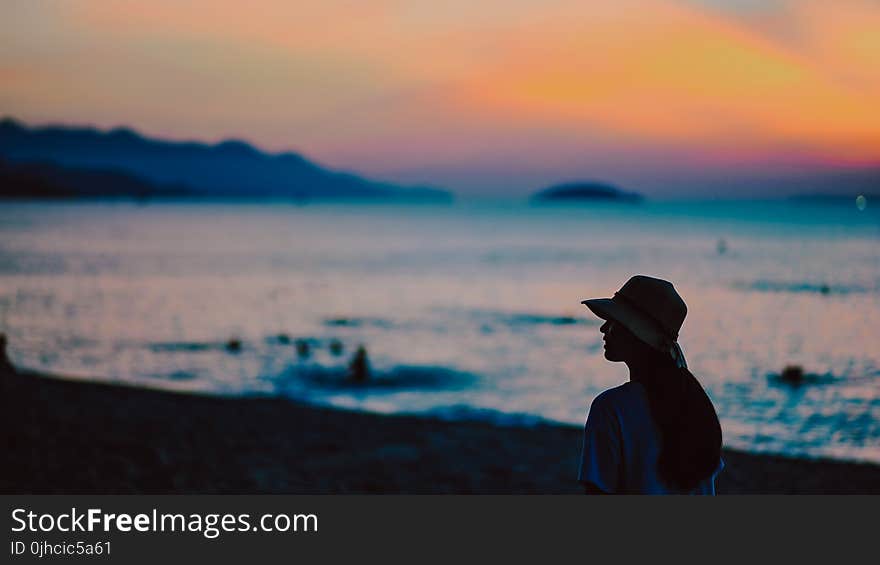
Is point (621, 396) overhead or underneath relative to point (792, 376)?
overhead

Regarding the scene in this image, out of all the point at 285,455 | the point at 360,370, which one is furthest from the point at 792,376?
Answer: the point at 285,455

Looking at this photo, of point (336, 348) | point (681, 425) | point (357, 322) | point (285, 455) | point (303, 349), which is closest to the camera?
point (681, 425)

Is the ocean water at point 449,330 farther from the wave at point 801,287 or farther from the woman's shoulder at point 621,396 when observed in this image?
the woman's shoulder at point 621,396

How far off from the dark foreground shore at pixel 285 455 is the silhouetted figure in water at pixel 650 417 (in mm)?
7037

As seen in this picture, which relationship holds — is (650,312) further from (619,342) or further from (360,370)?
(360,370)

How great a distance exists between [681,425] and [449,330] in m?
30.2

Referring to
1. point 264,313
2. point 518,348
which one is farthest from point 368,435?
point 264,313

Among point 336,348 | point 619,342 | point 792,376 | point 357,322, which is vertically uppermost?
point 619,342

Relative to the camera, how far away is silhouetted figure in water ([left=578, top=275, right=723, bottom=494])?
10.4 feet

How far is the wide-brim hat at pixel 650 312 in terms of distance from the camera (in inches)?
130

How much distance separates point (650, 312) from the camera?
3.30 metres

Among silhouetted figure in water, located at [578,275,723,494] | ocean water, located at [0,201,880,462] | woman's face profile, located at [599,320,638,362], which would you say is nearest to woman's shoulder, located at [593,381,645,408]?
silhouetted figure in water, located at [578,275,723,494]

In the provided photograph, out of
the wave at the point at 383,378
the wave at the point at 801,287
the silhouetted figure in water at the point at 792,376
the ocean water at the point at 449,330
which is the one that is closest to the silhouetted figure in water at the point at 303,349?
the ocean water at the point at 449,330

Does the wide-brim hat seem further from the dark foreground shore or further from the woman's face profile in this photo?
the dark foreground shore
